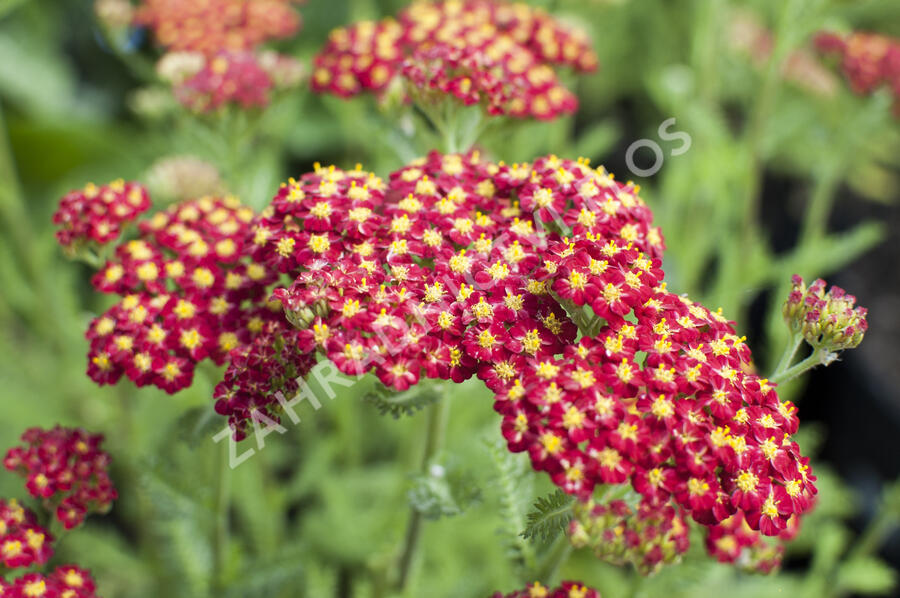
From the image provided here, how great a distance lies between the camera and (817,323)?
100 cm

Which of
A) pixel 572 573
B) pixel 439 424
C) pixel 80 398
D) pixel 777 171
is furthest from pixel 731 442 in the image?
pixel 777 171

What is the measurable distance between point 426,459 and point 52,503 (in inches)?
22.7

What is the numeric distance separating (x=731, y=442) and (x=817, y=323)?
26 cm

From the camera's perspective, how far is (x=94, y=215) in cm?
120

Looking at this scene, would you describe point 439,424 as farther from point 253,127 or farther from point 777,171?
point 777,171

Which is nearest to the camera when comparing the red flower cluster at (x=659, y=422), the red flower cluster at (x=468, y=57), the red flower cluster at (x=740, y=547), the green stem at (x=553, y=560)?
the red flower cluster at (x=659, y=422)

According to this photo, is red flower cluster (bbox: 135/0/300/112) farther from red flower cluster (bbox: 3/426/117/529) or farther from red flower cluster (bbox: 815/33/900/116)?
red flower cluster (bbox: 815/33/900/116)

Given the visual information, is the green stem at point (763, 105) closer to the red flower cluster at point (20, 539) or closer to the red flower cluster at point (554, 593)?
the red flower cluster at point (554, 593)

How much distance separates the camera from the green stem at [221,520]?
1.30 metres

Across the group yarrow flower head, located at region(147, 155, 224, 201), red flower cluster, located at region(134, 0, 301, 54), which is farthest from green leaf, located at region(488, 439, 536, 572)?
red flower cluster, located at region(134, 0, 301, 54)

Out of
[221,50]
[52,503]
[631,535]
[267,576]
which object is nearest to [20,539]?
[52,503]

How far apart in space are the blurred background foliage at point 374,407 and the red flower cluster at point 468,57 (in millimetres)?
107

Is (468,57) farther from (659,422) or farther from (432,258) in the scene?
(659,422)

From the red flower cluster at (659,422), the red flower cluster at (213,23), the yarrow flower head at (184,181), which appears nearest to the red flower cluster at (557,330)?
the red flower cluster at (659,422)
